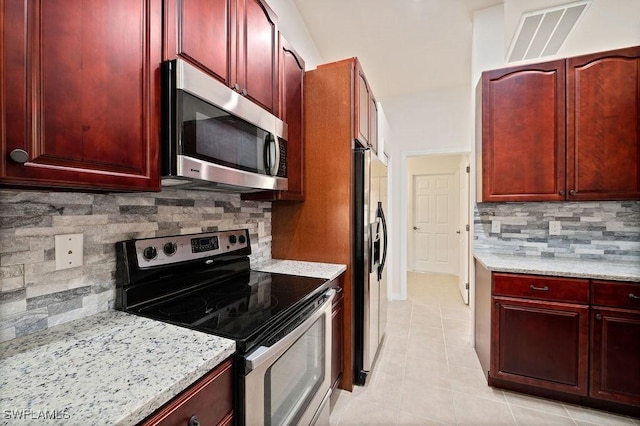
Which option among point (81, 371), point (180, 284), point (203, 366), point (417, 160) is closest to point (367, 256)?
point (180, 284)

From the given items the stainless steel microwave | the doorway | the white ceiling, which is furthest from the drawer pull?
the doorway

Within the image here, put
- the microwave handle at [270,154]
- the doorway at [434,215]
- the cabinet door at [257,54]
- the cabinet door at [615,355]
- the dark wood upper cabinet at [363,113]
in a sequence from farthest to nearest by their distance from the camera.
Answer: the doorway at [434,215], the dark wood upper cabinet at [363,113], the cabinet door at [615,355], the microwave handle at [270,154], the cabinet door at [257,54]

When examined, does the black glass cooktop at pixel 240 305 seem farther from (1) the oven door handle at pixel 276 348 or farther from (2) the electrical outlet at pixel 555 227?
(2) the electrical outlet at pixel 555 227

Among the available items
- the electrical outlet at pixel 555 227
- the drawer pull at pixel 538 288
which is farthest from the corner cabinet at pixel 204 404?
the electrical outlet at pixel 555 227

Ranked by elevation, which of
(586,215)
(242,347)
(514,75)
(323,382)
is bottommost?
(323,382)

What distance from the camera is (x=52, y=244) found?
914mm

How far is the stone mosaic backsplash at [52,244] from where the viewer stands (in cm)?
83

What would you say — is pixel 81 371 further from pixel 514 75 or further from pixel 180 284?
pixel 514 75

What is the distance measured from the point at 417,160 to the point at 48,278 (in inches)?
216

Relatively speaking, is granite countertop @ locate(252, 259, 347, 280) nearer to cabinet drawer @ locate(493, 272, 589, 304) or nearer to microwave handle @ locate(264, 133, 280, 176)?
microwave handle @ locate(264, 133, 280, 176)

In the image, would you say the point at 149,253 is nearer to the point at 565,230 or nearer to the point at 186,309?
the point at 186,309

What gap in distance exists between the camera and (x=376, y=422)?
1.66 meters

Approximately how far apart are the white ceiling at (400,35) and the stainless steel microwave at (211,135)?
5.34ft

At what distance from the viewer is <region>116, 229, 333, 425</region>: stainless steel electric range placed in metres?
0.90
